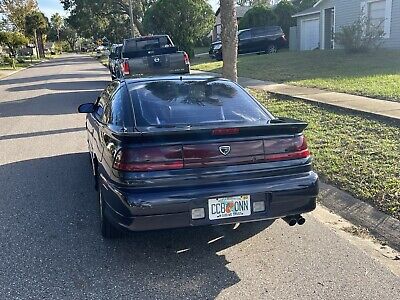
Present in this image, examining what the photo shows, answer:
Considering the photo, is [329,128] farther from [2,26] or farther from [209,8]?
[2,26]

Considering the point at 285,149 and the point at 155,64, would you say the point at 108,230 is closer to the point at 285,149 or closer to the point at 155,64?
the point at 285,149

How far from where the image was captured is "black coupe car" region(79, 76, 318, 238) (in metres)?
3.27

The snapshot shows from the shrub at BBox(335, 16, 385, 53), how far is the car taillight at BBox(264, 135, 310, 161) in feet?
58.1

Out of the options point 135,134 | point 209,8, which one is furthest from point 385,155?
point 209,8

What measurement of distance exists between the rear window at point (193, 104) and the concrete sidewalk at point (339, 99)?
271 centimetres

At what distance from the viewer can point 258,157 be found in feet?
11.4

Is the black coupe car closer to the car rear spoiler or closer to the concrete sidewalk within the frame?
the car rear spoiler

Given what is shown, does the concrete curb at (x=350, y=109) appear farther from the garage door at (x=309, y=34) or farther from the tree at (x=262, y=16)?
the tree at (x=262, y=16)

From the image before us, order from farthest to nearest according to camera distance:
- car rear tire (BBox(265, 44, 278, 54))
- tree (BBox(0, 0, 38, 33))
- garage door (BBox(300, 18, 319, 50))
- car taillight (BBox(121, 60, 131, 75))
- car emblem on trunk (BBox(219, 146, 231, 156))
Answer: tree (BBox(0, 0, 38, 33)) → car rear tire (BBox(265, 44, 278, 54)) → garage door (BBox(300, 18, 319, 50)) → car taillight (BBox(121, 60, 131, 75)) → car emblem on trunk (BBox(219, 146, 231, 156))

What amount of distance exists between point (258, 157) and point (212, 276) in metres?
1.07

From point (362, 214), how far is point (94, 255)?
283 centimetres

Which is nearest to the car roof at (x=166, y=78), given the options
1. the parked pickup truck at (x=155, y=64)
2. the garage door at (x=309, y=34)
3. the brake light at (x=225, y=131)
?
the brake light at (x=225, y=131)

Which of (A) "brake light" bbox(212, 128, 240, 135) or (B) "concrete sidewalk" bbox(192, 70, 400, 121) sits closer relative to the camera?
(A) "brake light" bbox(212, 128, 240, 135)

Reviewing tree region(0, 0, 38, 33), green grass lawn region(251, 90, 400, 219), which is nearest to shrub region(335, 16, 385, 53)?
green grass lawn region(251, 90, 400, 219)
